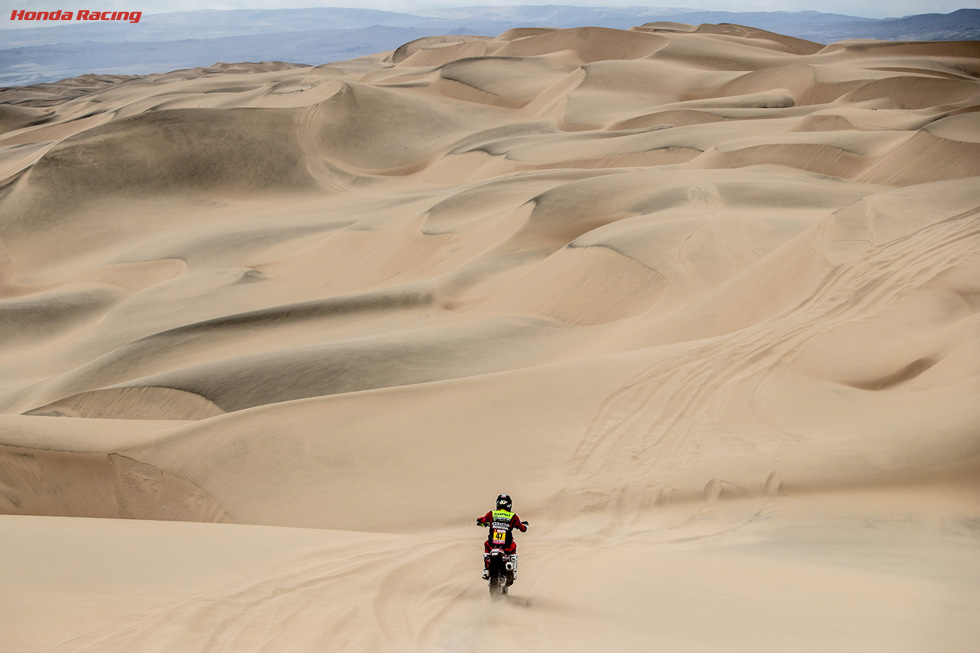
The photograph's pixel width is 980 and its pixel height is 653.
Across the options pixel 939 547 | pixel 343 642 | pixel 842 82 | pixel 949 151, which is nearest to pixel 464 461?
pixel 343 642

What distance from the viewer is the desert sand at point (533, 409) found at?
4039 mm

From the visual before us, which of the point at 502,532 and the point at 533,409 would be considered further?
the point at 533,409

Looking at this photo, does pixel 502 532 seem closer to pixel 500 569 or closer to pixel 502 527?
pixel 502 527

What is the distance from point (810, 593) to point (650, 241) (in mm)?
8930

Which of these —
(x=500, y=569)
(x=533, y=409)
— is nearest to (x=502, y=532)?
(x=500, y=569)

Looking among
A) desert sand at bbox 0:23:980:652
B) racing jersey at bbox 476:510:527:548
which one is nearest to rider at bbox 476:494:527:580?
racing jersey at bbox 476:510:527:548

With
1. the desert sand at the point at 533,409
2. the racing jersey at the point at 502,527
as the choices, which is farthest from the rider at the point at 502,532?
the desert sand at the point at 533,409

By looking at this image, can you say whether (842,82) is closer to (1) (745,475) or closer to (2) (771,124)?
(2) (771,124)

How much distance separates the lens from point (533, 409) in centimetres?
714

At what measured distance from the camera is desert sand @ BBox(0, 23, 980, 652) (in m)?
4.04

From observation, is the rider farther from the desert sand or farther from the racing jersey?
the desert sand

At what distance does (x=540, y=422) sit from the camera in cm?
695

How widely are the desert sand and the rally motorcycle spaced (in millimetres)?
158

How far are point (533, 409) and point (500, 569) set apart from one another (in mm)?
3025
